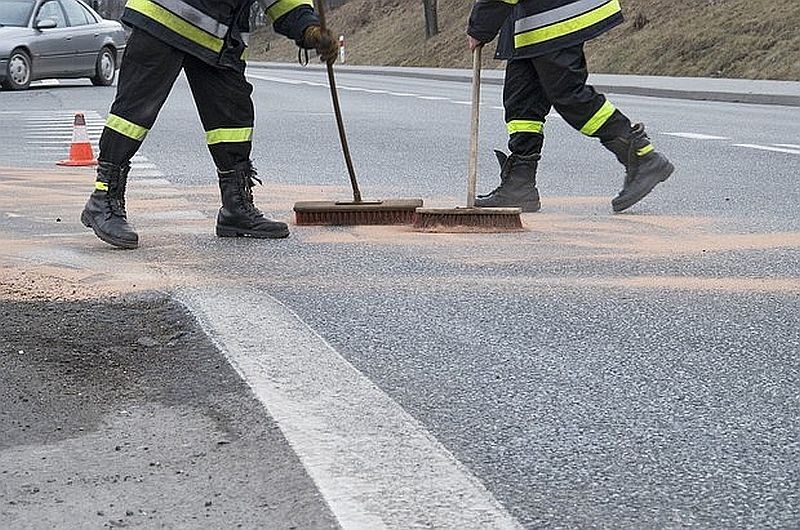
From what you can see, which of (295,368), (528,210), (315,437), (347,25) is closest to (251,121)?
(528,210)

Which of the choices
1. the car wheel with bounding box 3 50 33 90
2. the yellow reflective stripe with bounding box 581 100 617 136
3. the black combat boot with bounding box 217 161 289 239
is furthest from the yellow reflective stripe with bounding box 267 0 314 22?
the car wheel with bounding box 3 50 33 90

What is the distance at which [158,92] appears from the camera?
6.58m

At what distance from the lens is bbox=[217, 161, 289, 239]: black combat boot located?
686 centimetres

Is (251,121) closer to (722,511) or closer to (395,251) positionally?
(395,251)

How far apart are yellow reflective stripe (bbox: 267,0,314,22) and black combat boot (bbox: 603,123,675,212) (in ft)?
6.10

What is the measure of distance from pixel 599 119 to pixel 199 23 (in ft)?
7.16

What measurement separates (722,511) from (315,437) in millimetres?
919

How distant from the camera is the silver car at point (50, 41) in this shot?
22.5 m

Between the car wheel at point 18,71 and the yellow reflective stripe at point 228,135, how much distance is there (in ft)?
53.8

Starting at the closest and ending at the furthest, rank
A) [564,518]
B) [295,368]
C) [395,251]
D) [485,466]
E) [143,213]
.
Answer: [564,518] → [485,466] → [295,368] → [395,251] → [143,213]

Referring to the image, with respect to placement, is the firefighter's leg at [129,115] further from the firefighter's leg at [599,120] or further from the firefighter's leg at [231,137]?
the firefighter's leg at [599,120]

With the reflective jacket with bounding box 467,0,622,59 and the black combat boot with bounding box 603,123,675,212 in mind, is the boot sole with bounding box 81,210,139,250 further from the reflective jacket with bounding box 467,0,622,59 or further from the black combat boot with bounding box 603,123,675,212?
the black combat boot with bounding box 603,123,675,212

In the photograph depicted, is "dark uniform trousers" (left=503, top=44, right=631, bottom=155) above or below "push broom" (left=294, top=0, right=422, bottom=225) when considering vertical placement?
above

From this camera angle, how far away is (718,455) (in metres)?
3.39
